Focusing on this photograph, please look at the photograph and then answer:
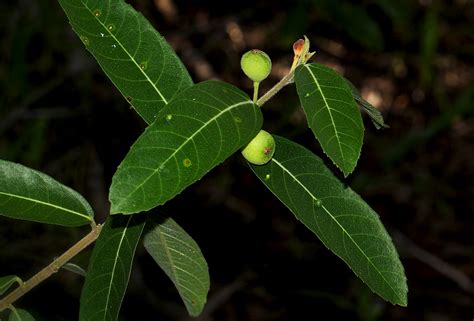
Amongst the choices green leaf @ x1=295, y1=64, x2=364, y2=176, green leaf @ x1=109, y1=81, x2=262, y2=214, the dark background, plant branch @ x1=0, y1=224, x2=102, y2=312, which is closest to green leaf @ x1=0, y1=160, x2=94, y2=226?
plant branch @ x1=0, y1=224, x2=102, y2=312

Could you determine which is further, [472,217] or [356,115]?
[472,217]

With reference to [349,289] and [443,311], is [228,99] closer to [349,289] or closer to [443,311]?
[349,289]

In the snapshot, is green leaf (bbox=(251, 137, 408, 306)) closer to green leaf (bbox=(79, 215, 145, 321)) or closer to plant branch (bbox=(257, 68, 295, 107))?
plant branch (bbox=(257, 68, 295, 107))

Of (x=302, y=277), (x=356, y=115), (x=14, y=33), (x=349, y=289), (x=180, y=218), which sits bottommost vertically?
(x=349, y=289)

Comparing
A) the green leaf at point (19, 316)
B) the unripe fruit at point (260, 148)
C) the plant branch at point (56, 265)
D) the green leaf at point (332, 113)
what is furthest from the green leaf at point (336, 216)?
the green leaf at point (19, 316)

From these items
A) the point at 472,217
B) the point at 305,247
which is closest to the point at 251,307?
the point at 305,247

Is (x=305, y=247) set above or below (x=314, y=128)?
below

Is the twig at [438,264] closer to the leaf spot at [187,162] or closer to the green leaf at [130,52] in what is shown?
the green leaf at [130,52]

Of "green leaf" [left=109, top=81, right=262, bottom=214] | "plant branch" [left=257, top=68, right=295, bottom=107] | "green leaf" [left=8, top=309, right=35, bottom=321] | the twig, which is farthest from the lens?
the twig
